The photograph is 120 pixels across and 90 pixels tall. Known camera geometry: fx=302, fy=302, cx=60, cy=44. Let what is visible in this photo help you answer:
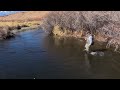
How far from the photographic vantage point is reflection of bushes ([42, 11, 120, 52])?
2005 cm

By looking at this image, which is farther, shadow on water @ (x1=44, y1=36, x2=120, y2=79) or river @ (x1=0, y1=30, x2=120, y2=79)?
shadow on water @ (x1=44, y1=36, x2=120, y2=79)

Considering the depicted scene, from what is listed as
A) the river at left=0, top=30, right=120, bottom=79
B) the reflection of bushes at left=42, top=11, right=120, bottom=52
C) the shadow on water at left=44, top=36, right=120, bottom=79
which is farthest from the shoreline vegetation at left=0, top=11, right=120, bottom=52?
the river at left=0, top=30, right=120, bottom=79

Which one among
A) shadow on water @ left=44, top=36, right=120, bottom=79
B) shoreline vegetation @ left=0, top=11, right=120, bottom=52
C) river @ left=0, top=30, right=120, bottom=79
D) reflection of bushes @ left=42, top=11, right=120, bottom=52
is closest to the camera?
river @ left=0, top=30, right=120, bottom=79

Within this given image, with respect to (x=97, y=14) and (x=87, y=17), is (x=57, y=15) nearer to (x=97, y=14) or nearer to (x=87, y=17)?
(x=87, y=17)

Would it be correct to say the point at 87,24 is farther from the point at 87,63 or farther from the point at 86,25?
the point at 87,63

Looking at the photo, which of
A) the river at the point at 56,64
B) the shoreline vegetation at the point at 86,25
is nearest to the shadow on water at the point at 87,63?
the river at the point at 56,64

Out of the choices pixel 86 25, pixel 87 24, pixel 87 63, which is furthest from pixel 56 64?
pixel 86 25

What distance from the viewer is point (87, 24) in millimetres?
28234

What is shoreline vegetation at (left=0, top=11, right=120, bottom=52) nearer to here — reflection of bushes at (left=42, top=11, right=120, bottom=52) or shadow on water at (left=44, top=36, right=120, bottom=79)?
reflection of bushes at (left=42, top=11, right=120, bottom=52)

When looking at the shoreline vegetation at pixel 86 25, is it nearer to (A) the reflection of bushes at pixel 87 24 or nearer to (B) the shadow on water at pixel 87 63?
(A) the reflection of bushes at pixel 87 24

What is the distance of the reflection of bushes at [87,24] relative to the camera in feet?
65.8

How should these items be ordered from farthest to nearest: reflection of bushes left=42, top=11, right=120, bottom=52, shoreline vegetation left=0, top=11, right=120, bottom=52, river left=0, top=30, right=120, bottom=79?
shoreline vegetation left=0, top=11, right=120, bottom=52 → reflection of bushes left=42, top=11, right=120, bottom=52 → river left=0, top=30, right=120, bottom=79
